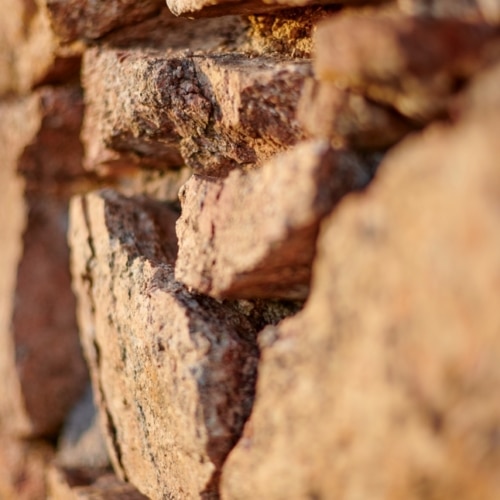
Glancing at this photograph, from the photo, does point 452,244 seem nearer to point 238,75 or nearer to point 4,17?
point 238,75

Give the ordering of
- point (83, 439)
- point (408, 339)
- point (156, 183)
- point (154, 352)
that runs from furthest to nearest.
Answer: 1. point (83, 439)
2. point (156, 183)
3. point (154, 352)
4. point (408, 339)

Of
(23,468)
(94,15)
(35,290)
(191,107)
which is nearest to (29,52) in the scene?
(94,15)

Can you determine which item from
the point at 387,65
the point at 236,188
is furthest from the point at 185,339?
the point at 387,65

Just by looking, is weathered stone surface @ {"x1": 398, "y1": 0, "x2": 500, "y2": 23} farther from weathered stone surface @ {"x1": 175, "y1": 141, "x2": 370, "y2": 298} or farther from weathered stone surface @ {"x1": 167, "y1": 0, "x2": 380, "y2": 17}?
weathered stone surface @ {"x1": 167, "y1": 0, "x2": 380, "y2": 17}

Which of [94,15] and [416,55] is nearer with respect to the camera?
[416,55]

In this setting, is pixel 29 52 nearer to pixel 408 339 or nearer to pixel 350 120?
pixel 350 120

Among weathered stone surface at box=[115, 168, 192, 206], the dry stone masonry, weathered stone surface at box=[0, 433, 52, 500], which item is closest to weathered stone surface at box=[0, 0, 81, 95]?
the dry stone masonry

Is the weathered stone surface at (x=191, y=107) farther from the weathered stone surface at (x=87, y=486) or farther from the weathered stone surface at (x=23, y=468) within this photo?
the weathered stone surface at (x=23, y=468)

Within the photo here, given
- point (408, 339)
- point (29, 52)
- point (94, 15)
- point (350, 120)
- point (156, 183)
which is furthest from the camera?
point (29, 52)
